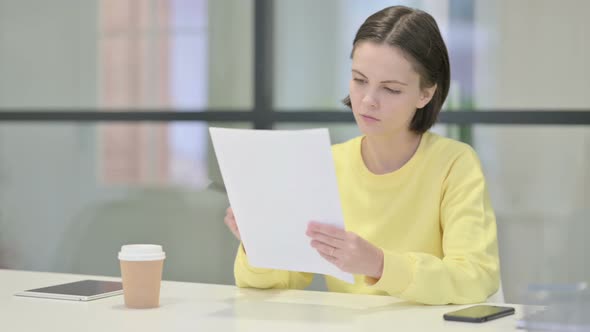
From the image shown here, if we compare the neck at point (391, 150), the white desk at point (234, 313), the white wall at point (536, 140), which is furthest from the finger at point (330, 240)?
the white wall at point (536, 140)

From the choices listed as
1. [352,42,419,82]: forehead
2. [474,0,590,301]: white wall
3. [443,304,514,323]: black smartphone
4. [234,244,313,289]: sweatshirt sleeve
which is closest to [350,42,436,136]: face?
[352,42,419,82]: forehead

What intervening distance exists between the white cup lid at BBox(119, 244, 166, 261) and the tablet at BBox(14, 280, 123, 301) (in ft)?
0.53

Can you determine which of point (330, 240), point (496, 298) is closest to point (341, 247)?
point (330, 240)

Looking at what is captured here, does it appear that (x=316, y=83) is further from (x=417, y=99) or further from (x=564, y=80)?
(x=417, y=99)

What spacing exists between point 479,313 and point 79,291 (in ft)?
2.62

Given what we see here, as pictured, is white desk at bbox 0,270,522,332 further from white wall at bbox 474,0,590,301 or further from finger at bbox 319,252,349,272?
white wall at bbox 474,0,590,301

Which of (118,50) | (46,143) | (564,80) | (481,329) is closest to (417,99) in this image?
(481,329)

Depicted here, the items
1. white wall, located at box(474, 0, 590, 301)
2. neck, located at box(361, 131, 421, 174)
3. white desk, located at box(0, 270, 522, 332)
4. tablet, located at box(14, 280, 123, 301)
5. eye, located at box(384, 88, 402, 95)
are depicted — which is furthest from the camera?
white wall, located at box(474, 0, 590, 301)

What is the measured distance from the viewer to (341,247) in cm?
160

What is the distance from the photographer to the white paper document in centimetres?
153

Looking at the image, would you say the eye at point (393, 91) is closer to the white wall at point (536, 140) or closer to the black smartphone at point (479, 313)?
the black smartphone at point (479, 313)

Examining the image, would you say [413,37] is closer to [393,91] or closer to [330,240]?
[393,91]

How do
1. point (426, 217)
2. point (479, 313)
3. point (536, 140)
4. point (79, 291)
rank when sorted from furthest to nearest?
point (536, 140) → point (426, 217) → point (79, 291) → point (479, 313)

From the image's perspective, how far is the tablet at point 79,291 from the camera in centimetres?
173
